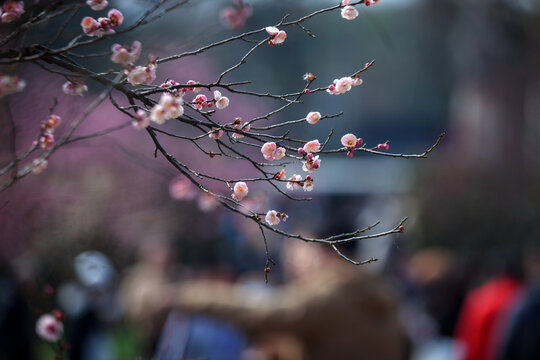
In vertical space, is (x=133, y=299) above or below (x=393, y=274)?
above

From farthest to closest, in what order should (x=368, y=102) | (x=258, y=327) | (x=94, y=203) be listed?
(x=368, y=102) < (x=94, y=203) < (x=258, y=327)

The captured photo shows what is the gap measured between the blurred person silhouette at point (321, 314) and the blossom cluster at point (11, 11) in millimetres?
3025

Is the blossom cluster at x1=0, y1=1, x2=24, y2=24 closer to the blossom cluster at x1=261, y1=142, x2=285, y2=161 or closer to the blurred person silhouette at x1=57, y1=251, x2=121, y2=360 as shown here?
the blossom cluster at x1=261, y1=142, x2=285, y2=161

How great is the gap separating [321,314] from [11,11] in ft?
10.2

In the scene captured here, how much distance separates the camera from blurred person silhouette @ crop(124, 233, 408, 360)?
4.43 metres

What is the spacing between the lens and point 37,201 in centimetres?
411

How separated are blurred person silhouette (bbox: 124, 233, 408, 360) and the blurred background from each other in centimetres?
9

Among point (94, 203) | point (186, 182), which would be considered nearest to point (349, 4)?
point (186, 182)

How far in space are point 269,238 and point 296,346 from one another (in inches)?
234

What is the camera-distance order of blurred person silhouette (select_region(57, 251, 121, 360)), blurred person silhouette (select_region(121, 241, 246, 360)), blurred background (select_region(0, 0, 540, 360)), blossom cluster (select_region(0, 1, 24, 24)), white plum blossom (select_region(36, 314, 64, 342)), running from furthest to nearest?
blurred person silhouette (select_region(57, 251, 121, 360)), blurred person silhouette (select_region(121, 241, 246, 360)), blurred background (select_region(0, 0, 540, 360)), white plum blossom (select_region(36, 314, 64, 342)), blossom cluster (select_region(0, 1, 24, 24))

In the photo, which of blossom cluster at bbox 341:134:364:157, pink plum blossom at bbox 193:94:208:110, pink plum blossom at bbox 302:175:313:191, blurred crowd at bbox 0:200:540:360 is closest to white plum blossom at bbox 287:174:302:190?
pink plum blossom at bbox 302:175:313:191

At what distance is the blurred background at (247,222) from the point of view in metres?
3.14

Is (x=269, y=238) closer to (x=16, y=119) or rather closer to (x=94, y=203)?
(x=94, y=203)

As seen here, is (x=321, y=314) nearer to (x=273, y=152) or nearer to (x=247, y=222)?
(x=273, y=152)
